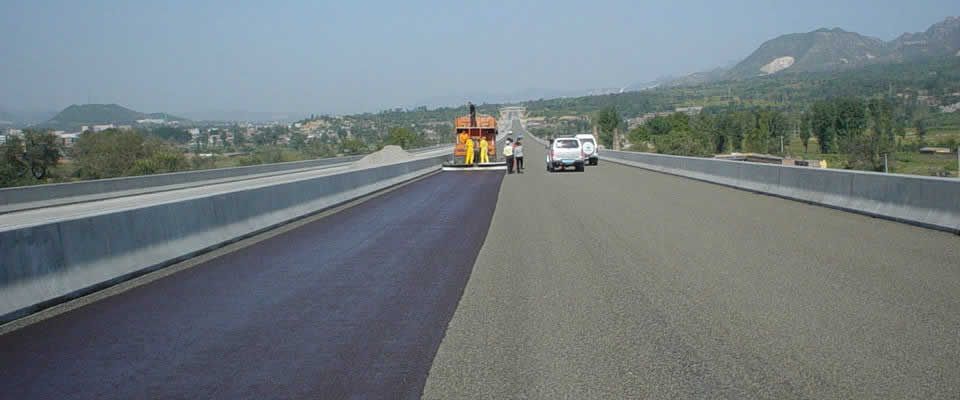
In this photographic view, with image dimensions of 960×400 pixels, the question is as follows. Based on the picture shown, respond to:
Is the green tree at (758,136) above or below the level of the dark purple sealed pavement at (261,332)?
below

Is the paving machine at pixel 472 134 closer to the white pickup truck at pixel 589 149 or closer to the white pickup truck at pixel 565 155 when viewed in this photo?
the white pickup truck at pixel 589 149

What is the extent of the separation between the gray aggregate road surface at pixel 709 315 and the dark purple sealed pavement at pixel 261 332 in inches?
18.3

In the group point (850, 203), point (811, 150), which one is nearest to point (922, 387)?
point (850, 203)

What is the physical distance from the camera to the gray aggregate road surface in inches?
232

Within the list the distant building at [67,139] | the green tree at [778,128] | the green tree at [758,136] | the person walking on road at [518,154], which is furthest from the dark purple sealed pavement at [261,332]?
the green tree at [778,128]

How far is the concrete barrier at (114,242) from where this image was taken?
8531mm

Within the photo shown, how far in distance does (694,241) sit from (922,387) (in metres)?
7.87

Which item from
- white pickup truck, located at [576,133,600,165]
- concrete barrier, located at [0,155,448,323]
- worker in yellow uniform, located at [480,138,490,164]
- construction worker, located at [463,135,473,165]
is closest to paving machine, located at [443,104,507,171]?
worker in yellow uniform, located at [480,138,490,164]

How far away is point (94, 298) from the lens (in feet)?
30.9

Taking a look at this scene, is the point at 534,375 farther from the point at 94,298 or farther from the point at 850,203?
the point at 850,203

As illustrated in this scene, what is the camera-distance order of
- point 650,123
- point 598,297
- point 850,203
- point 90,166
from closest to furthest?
point 598,297
point 850,203
point 90,166
point 650,123

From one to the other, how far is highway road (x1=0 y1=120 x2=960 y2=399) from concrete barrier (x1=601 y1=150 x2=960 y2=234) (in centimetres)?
73

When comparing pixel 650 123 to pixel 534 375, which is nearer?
pixel 534 375

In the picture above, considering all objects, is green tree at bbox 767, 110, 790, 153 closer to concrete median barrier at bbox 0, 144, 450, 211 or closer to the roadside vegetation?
the roadside vegetation
